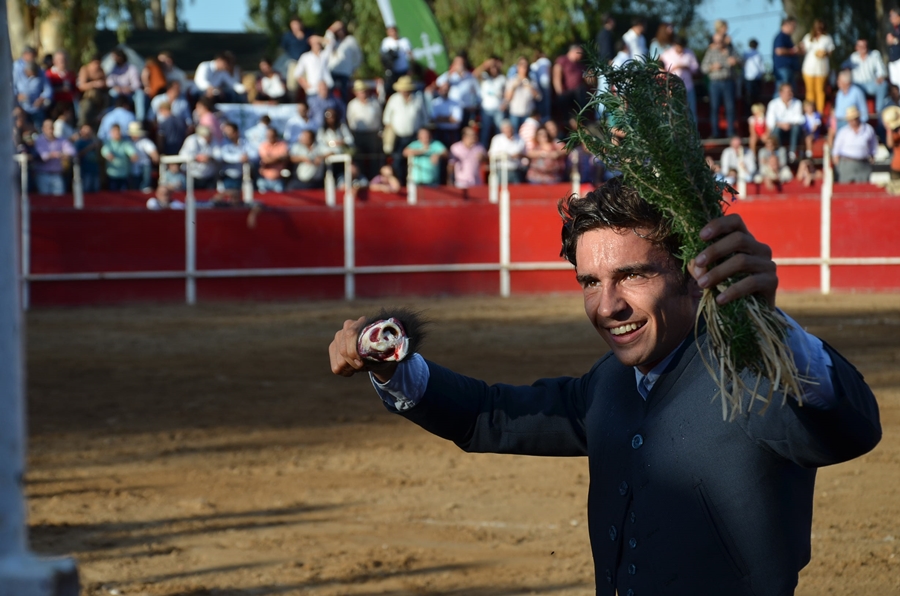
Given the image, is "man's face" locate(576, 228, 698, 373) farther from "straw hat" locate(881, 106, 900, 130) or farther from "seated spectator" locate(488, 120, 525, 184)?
"straw hat" locate(881, 106, 900, 130)

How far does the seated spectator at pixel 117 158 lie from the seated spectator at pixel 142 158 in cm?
7

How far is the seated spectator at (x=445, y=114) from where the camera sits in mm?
17359

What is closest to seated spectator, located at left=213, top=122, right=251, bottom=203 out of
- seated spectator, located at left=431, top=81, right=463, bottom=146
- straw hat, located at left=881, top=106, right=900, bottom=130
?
seated spectator, located at left=431, top=81, right=463, bottom=146

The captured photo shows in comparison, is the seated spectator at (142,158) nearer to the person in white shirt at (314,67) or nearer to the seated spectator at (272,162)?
the seated spectator at (272,162)

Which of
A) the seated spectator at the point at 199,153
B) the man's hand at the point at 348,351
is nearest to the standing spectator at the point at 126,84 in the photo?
the seated spectator at the point at 199,153

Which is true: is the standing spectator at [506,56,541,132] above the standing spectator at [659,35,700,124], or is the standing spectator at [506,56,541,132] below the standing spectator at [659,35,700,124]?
below

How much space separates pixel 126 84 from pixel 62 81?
929 millimetres

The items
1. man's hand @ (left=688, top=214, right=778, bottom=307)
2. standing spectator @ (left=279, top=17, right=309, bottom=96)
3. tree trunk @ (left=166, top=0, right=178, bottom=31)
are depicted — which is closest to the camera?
man's hand @ (left=688, top=214, right=778, bottom=307)

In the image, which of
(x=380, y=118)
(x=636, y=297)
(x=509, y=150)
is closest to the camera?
(x=636, y=297)

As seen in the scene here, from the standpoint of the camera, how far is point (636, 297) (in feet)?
6.67

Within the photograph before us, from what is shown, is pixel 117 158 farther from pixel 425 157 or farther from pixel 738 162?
pixel 738 162

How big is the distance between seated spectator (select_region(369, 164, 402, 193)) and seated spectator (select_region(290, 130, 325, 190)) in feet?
2.63

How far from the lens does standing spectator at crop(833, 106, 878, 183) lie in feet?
52.0

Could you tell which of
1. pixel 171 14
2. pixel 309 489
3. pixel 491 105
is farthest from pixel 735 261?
pixel 171 14
